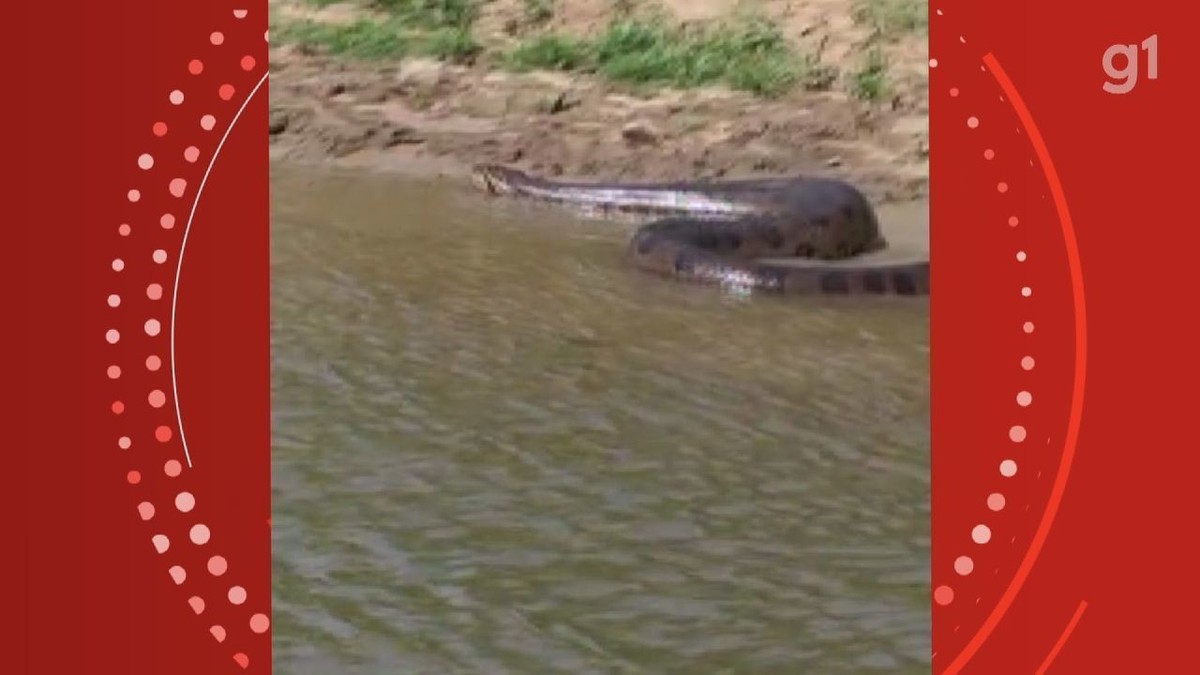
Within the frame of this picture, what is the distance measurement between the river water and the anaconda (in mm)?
202

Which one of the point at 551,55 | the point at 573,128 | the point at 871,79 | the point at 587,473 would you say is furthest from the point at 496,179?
the point at 587,473

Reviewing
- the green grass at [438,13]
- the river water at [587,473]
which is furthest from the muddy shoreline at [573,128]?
the river water at [587,473]

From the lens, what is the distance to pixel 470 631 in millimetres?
4969

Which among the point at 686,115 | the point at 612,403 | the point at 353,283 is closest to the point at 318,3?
the point at 686,115

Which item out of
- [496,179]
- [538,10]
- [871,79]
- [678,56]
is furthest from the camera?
[538,10]

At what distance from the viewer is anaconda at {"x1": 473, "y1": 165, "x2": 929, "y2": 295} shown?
357 inches

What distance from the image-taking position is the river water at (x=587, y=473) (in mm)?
4961

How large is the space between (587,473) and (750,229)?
4335 mm

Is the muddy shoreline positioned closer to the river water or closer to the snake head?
the snake head

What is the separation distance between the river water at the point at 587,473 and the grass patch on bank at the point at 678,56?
126 inches

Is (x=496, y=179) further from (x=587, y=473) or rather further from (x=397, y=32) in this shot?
(x=587, y=473)

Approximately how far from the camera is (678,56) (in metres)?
12.8

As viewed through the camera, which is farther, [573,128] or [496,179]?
[573,128]

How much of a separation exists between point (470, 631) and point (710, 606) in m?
0.63
